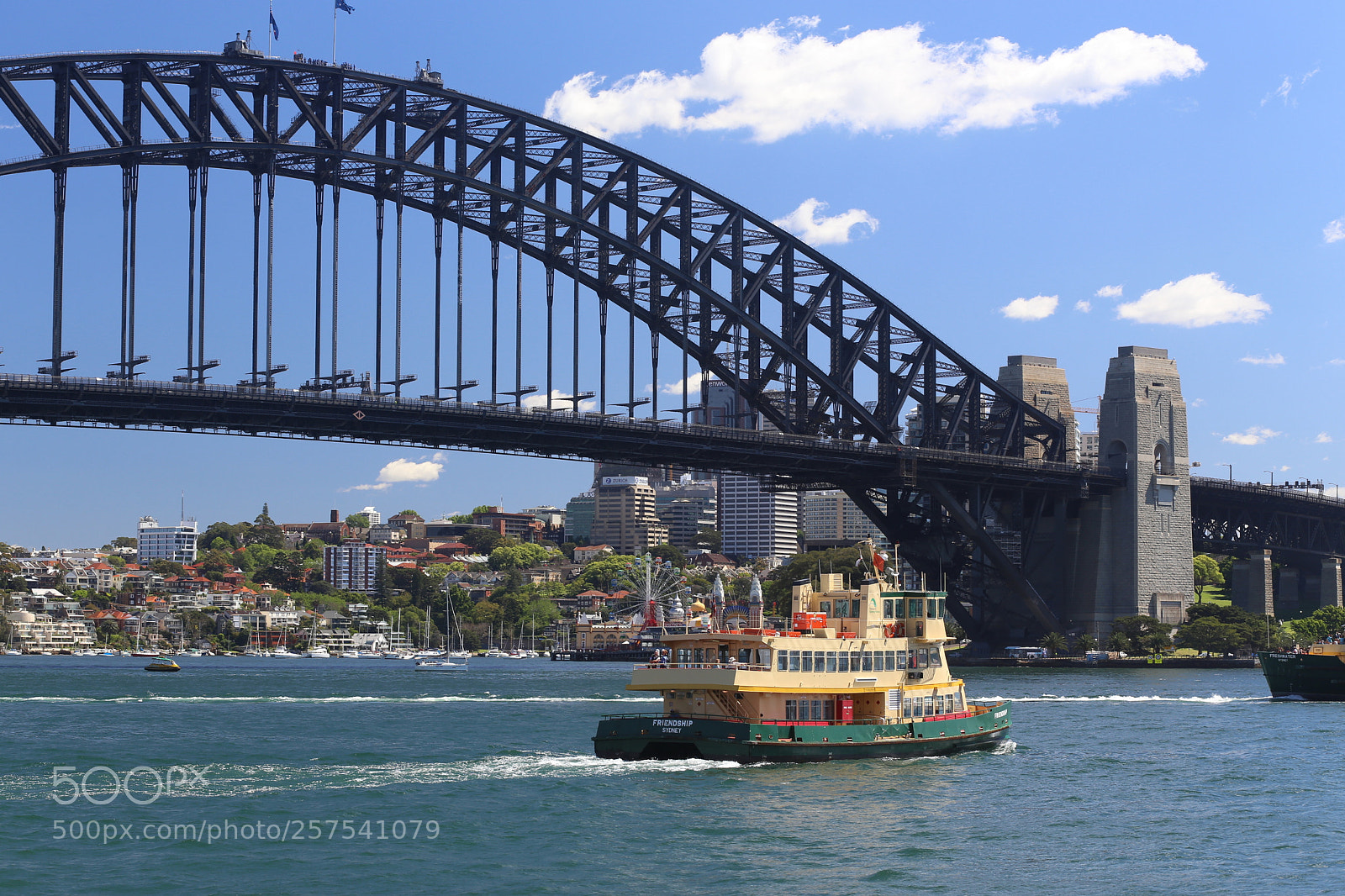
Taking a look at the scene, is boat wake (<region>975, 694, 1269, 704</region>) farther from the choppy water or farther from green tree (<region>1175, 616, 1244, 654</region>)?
green tree (<region>1175, 616, 1244, 654</region>)

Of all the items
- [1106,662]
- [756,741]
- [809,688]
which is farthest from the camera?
[1106,662]

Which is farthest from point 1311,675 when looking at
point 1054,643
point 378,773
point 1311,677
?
point 378,773

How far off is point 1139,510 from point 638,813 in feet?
269

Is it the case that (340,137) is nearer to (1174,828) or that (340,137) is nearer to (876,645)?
(876,645)

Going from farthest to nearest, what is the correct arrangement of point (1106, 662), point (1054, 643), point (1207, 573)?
point (1207, 573), point (1054, 643), point (1106, 662)

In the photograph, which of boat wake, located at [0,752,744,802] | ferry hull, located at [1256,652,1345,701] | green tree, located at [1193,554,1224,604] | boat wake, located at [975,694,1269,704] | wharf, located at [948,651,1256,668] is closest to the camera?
boat wake, located at [0,752,744,802]

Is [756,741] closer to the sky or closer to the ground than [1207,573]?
closer to the ground

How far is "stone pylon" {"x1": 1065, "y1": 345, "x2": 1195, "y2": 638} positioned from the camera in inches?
4341

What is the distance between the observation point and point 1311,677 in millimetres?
70125

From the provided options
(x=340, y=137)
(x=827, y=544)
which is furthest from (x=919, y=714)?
(x=827, y=544)

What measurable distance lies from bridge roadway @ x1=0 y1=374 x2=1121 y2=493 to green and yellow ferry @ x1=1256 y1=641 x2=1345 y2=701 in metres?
32.5

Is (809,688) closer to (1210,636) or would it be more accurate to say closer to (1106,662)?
(1106,662)

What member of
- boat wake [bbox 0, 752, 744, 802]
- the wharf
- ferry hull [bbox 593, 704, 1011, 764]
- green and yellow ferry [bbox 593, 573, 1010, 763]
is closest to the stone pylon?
the wharf

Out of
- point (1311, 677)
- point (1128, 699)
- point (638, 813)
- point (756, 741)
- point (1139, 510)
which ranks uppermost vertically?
point (1139, 510)
